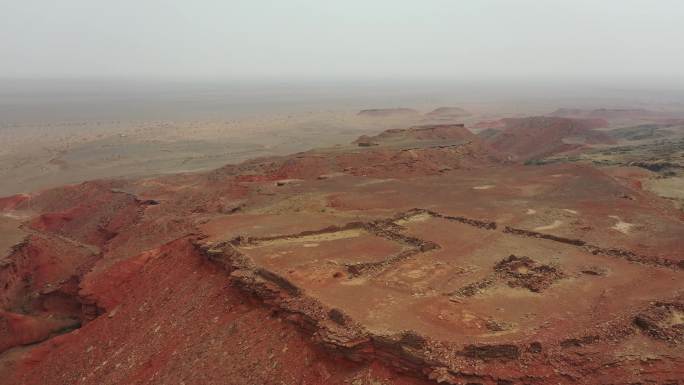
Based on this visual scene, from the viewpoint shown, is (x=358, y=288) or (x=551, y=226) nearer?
(x=358, y=288)

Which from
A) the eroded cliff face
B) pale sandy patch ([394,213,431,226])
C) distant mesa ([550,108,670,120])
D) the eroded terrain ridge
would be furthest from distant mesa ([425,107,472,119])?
the eroded terrain ridge

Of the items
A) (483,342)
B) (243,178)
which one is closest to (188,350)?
(483,342)

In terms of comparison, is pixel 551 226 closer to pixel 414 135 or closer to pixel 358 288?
pixel 358 288

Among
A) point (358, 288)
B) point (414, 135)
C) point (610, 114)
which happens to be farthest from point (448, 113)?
point (358, 288)

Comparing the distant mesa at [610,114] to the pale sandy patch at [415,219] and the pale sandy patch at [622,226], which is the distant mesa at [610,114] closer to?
the pale sandy patch at [622,226]

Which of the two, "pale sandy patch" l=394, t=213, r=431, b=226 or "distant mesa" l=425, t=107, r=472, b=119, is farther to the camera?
"distant mesa" l=425, t=107, r=472, b=119

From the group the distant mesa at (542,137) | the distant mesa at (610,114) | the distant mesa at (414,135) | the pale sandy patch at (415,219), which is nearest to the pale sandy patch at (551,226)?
the pale sandy patch at (415,219)

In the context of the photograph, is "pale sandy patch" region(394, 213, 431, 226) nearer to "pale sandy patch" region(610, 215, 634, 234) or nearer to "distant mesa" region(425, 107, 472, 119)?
"pale sandy patch" region(610, 215, 634, 234)

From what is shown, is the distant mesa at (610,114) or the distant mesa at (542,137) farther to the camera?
the distant mesa at (610,114)

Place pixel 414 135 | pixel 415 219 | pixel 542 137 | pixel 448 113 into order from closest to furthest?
pixel 415 219 → pixel 414 135 → pixel 542 137 → pixel 448 113
